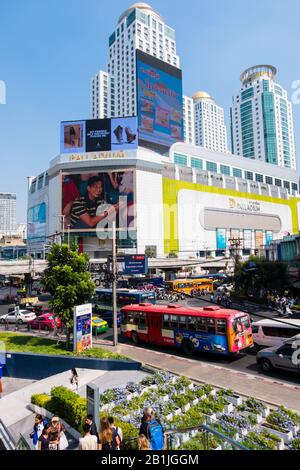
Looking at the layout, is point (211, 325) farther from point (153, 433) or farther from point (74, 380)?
point (153, 433)

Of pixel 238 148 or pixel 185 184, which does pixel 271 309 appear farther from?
pixel 238 148

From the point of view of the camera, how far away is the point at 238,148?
564 feet

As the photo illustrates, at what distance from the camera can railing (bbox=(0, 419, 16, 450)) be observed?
9.62 metres

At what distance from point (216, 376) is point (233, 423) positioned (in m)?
5.99

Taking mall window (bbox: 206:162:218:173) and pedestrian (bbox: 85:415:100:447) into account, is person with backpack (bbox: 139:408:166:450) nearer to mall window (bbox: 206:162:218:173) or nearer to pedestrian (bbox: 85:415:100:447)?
pedestrian (bbox: 85:415:100:447)

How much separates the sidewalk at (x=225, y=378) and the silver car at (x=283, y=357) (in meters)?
0.94

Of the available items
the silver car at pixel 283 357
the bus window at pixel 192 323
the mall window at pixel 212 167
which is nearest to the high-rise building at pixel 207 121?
the mall window at pixel 212 167

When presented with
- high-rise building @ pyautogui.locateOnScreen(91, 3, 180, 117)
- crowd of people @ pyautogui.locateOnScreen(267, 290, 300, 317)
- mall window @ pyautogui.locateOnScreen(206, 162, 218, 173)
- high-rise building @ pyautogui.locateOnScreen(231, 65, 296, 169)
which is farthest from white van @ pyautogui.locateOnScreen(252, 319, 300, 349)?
high-rise building @ pyautogui.locateOnScreen(231, 65, 296, 169)

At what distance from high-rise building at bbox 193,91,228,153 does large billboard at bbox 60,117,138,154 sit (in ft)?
343

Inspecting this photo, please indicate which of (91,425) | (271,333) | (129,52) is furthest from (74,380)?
(129,52)

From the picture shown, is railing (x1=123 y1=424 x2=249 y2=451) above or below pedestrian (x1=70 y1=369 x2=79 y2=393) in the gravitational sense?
above

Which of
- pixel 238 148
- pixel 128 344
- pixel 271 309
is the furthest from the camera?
pixel 238 148

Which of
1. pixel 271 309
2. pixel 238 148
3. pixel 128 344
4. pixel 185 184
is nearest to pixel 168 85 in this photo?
pixel 185 184

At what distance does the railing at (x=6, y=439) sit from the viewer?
31.6ft
